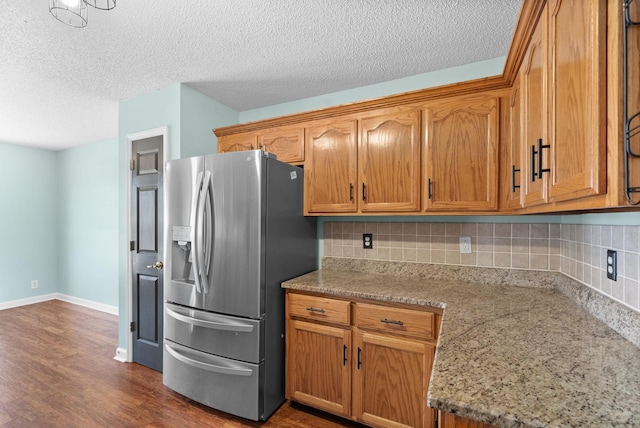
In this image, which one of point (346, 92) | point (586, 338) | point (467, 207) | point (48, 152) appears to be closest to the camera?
point (586, 338)

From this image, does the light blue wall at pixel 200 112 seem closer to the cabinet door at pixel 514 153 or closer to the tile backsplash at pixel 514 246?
the tile backsplash at pixel 514 246

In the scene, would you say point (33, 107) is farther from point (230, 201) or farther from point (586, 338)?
point (586, 338)

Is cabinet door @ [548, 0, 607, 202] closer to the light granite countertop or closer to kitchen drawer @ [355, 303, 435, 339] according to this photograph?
the light granite countertop

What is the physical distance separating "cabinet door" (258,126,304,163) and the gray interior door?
94 centimetres

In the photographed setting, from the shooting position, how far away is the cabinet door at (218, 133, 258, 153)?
253 centimetres

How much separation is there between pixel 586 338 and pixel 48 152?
6.71 metres

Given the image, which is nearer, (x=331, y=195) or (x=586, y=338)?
(x=586, y=338)

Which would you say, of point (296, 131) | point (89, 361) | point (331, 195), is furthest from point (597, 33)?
point (89, 361)

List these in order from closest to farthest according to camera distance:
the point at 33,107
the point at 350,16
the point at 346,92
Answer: the point at 350,16
the point at 346,92
the point at 33,107

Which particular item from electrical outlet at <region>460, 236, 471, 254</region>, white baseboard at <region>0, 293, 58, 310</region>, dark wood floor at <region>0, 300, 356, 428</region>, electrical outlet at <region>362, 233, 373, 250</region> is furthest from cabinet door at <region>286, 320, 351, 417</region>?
white baseboard at <region>0, 293, 58, 310</region>

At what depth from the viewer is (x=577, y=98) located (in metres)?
0.79

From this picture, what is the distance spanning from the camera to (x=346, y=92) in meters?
2.59

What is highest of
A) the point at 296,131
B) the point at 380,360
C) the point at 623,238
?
the point at 296,131

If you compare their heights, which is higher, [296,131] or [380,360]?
[296,131]
